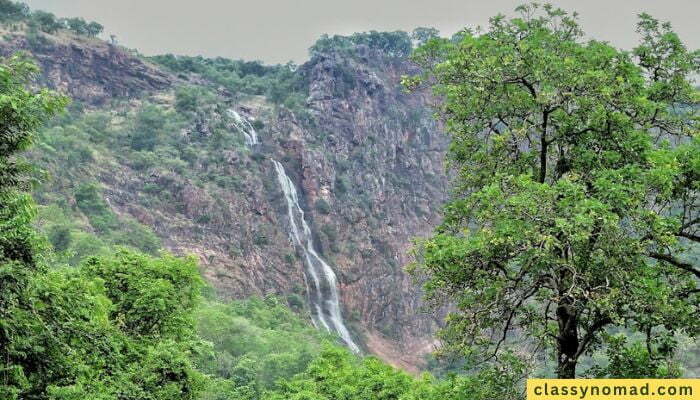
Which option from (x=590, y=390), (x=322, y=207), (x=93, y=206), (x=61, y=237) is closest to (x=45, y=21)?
(x=93, y=206)

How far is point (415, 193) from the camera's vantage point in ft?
323

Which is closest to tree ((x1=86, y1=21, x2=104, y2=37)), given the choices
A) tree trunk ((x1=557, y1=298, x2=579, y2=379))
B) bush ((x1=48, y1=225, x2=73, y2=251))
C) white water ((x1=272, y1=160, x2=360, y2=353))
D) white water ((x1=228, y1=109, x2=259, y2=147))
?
white water ((x1=228, y1=109, x2=259, y2=147))

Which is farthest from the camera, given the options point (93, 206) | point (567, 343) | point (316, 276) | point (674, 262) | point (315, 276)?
point (316, 276)

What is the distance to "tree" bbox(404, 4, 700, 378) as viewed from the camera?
33.4 ft

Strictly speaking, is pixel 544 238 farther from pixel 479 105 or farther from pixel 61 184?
pixel 61 184

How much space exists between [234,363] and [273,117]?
2022 inches

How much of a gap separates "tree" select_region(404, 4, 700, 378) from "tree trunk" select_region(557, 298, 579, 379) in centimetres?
2

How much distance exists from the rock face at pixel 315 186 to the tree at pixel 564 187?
5527 centimetres

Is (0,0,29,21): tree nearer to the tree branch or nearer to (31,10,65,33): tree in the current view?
(31,10,65,33): tree

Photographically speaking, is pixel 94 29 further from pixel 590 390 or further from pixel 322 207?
pixel 590 390

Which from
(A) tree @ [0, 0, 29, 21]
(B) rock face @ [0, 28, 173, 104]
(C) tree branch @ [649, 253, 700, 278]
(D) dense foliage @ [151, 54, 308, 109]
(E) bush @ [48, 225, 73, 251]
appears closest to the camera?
(C) tree branch @ [649, 253, 700, 278]

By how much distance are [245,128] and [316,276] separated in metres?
22.6

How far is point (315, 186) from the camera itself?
273 ft

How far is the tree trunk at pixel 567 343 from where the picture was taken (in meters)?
11.2
